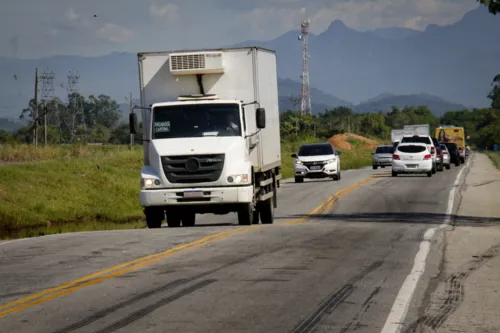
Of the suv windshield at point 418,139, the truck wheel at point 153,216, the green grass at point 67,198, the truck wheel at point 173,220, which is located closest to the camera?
the truck wheel at point 153,216

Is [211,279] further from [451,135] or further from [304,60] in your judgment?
[304,60]

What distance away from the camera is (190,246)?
15828mm

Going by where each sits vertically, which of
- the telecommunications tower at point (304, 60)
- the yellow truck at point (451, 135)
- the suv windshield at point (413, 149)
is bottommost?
the suv windshield at point (413, 149)

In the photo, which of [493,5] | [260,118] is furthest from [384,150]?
[260,118]

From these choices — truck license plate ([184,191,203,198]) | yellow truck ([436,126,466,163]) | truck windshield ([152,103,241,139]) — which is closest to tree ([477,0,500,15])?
truck windshield ([152,103,241,139])

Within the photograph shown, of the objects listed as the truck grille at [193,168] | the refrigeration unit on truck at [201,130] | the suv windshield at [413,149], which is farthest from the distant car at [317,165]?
the truck grille at [193,168]

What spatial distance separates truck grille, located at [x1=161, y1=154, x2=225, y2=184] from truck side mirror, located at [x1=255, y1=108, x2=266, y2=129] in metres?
0.98

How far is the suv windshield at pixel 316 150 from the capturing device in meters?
45.3

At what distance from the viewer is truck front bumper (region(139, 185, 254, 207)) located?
2034 cm

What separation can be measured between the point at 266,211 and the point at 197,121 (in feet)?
11.2

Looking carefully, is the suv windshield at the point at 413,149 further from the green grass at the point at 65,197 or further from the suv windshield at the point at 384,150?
the suv windshield at the point at 384,150

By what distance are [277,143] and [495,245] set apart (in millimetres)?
8795

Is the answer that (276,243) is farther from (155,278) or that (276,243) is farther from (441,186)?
(441,186)

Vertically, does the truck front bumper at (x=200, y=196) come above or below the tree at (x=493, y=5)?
below
